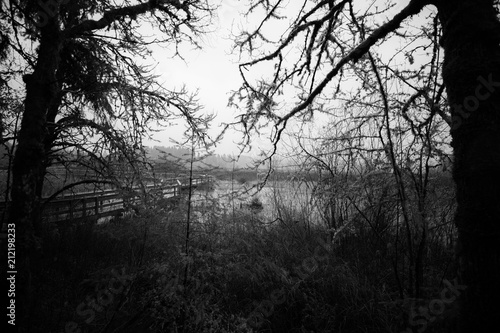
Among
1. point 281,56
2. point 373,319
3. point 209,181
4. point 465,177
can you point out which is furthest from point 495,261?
point 209,181

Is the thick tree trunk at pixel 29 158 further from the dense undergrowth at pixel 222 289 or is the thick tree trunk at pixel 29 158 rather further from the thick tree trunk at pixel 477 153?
the thick tree trunk at pixel 477 153

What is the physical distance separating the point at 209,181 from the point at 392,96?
3027 mm

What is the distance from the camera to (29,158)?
2.46 metres

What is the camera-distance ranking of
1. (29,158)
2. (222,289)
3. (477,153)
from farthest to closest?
(222,289) < (29,158) < (477,153)

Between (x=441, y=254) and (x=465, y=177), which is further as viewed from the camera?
(x=441, y=254)

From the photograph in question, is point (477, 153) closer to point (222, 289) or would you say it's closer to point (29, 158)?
point (29, 158)

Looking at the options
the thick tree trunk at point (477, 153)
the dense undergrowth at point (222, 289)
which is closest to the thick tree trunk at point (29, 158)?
the dense undergrowth at point (222, 289)

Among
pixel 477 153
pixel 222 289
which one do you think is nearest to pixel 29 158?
pixel 222 289

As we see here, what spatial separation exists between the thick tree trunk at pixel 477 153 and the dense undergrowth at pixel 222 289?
62.3 inches

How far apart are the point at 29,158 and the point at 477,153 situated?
3736mm

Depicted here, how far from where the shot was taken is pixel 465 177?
3.24 ft

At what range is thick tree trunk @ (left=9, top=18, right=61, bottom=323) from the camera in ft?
7.99

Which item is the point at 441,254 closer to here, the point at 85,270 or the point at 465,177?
the point at 465,177

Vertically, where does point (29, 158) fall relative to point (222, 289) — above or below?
above
